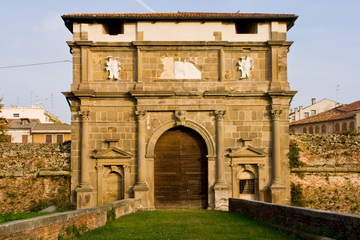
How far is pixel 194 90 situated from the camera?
21391mm

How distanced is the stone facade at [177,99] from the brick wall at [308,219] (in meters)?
7.08

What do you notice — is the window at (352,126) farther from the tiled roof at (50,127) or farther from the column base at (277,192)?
the tiled roof at (50,127)

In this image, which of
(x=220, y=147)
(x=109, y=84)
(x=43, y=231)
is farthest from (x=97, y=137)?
(x=43, y=231)

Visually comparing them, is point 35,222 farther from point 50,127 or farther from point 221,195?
point 50,127

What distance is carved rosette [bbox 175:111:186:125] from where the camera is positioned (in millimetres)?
21141

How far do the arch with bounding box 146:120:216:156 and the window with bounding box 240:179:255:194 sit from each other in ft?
7.09

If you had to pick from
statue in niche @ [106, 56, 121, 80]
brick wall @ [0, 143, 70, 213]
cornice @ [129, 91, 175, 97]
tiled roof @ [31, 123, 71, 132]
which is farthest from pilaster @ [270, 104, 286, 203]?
tiled roof @ [31, 123, 71, 132]

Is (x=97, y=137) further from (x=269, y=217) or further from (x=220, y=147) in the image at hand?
(x=269, y=217)

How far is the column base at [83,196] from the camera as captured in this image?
20656 mm

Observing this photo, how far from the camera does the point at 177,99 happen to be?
21.3 m

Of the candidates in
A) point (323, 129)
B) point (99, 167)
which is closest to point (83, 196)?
point (99, 167)

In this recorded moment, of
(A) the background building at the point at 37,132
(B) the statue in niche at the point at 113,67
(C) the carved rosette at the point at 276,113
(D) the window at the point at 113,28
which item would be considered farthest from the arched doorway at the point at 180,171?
(A) the background building at the point at 37,132

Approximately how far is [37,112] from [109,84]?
53041mm

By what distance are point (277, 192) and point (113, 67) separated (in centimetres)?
1021
